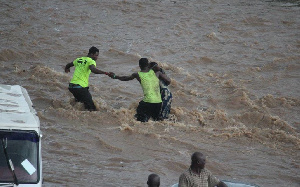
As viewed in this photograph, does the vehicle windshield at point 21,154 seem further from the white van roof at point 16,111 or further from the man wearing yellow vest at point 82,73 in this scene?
the man wearing yellow vest at point 82,73

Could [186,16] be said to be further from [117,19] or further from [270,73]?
[270,73]

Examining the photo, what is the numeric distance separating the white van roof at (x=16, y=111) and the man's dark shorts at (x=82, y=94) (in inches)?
104

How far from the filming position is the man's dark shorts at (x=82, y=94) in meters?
10.2

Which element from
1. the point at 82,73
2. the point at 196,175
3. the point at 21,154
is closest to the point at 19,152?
the point at 21,154

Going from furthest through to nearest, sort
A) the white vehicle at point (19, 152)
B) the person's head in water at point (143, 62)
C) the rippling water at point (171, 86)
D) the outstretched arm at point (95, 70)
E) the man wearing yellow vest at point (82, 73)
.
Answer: the man wearing yellow vest at point (82, 73) → the outstretched arm at point (95, 70) → the person's head in water at point (143, 62) → the rippling water at point (171, 86) → the white vehicle at point (19, 152)

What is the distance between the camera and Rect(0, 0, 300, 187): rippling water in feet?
29.9

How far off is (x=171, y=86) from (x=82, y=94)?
12.6 ft

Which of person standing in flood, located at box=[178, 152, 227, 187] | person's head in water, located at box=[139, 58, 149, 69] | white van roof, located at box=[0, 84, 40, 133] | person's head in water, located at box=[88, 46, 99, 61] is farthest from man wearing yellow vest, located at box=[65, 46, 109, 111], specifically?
person standing in flood, located at box=[178, 152, 227, 187]

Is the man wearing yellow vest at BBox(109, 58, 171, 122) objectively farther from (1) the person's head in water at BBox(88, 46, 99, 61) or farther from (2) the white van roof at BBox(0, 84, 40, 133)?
(2) the white van roof at BBox(0, 84, 40, 133)

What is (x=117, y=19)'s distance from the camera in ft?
64.2

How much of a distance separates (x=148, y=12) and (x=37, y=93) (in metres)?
9.32

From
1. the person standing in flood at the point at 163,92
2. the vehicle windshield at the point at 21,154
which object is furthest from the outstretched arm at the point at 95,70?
the vehicle windshield at the point at 21,154

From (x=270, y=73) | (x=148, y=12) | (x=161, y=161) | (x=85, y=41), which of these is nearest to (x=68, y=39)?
(x=85, y=41)

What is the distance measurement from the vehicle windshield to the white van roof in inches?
3.2
